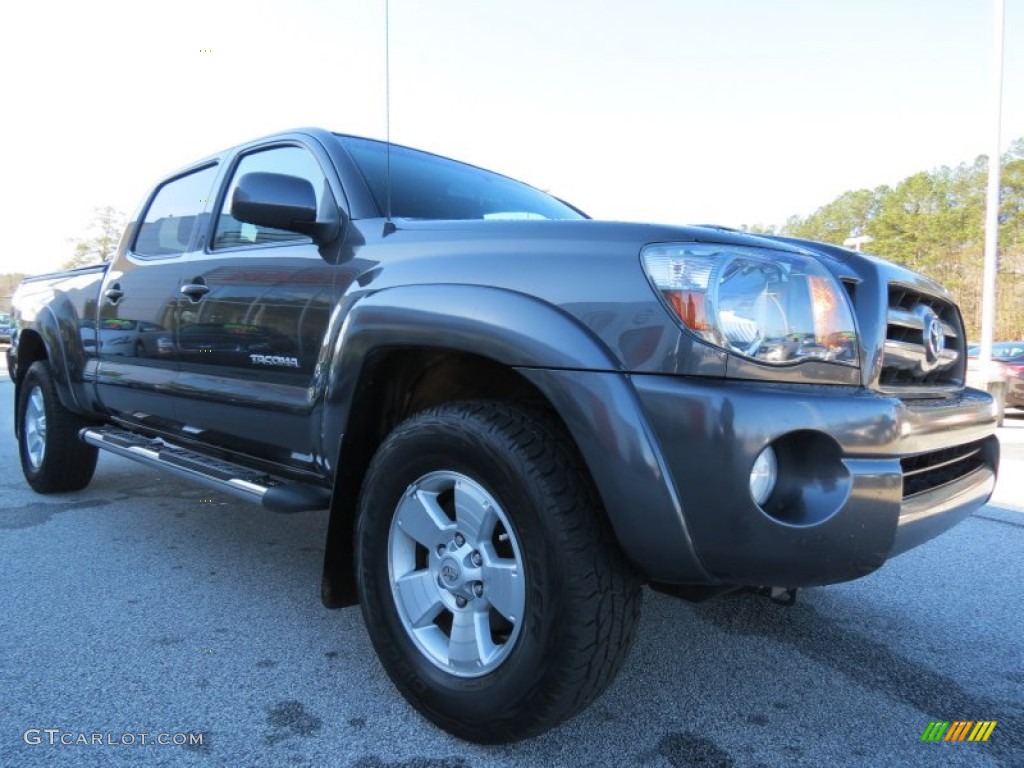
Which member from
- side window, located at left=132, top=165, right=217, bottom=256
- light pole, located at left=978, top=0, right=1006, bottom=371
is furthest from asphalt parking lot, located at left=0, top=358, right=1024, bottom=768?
light pole, located at left=978, top=0, right=1006, bottom=371

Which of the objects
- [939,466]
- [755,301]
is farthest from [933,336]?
[755,301]

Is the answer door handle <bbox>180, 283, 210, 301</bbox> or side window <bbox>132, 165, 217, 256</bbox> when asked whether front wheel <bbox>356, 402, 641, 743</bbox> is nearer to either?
door handle <bbox>180, 283, 210, 301</bbox>

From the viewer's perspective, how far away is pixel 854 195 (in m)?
59.8

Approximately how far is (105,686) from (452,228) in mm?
1687

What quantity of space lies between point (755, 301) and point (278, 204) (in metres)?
1.51

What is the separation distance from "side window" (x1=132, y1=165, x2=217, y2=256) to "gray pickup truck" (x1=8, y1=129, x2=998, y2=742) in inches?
36.3

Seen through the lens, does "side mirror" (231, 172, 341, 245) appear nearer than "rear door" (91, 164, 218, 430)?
Yes

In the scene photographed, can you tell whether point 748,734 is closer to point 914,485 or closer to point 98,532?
point 914,485

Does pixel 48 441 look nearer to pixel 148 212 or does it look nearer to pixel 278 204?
pixel 148 212

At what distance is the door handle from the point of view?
290cm

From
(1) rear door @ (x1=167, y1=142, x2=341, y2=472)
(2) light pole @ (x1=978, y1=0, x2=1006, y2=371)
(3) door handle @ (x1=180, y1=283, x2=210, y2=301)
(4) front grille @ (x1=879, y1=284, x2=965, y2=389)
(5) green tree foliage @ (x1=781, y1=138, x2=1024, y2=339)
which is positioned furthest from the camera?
(5) green tree foliage @ (x1=781, y1=138, x2=1024, y2=339)

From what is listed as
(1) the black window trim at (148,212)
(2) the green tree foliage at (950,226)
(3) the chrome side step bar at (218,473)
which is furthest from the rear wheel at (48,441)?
(2) the green tree foliage at (950,226)

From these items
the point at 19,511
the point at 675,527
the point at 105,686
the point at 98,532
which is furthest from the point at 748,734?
the point at 19,511

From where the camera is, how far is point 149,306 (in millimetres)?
3316
